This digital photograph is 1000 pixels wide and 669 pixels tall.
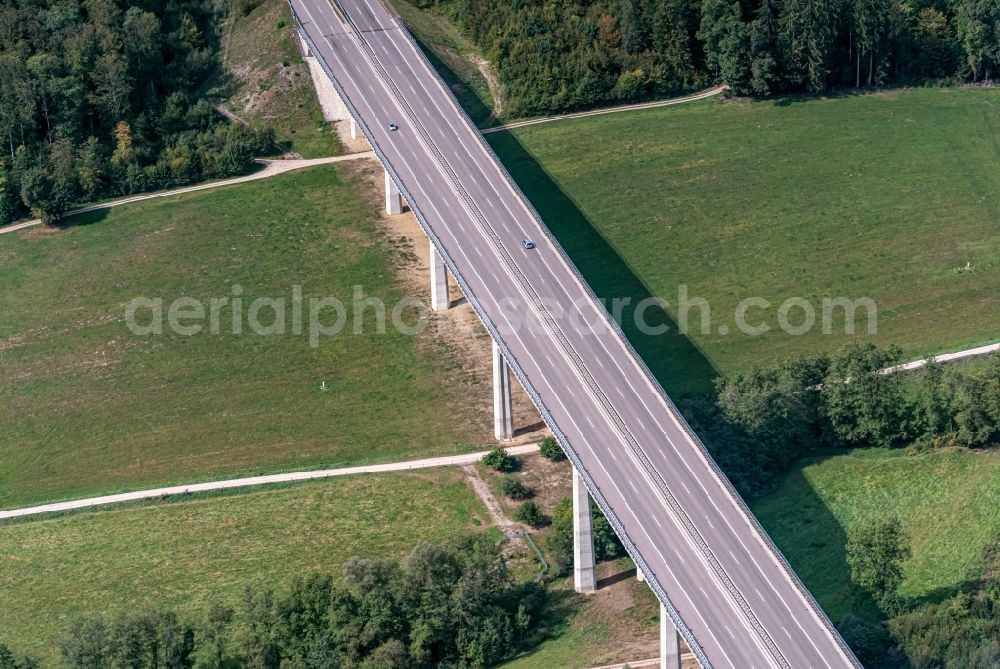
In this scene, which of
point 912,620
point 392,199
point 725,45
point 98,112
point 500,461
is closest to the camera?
point 912,620

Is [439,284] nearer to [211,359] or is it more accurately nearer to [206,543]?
[211,359]

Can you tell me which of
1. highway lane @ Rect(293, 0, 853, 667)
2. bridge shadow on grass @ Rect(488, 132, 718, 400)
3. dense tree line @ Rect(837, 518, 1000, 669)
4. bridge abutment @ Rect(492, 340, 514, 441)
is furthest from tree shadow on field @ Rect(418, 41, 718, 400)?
dense tree line @ Rect(837, 518, 1000, 669)

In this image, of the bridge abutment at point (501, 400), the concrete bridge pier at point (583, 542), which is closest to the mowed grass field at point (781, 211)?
the bridge abutment at point (501, 400)

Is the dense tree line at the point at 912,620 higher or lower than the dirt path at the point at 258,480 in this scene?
lower

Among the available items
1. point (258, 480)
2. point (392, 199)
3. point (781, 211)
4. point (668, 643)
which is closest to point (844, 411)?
point (668, 643)

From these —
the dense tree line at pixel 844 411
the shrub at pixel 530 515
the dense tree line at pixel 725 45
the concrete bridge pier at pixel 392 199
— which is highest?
the dense tree line at pixel 725 45

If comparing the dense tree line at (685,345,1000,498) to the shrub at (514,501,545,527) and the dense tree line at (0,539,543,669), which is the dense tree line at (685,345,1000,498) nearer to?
the shrub at (514,501,545,527)

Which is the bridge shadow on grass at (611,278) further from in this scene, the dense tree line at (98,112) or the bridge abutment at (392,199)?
the dense tree line at (98,112)
